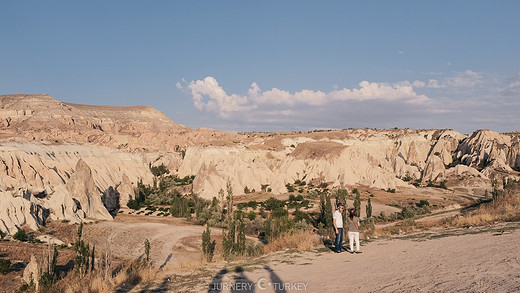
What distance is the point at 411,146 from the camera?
263ft

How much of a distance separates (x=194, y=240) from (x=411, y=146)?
64.5 meters

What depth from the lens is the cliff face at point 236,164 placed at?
36656 millimetres

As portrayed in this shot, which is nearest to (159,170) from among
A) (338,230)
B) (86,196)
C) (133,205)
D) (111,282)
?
(133,205)

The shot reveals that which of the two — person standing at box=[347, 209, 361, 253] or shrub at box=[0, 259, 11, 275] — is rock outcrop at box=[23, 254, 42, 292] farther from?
person standing at box=[347, 209, 361, 253]

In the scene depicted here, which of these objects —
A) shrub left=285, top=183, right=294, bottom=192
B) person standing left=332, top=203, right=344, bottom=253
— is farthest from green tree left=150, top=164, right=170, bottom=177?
person standing left=332, top=203, right=344, bottom=253

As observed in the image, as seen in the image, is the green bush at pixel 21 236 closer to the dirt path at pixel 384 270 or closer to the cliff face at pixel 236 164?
the cliff face at pixel 236 164

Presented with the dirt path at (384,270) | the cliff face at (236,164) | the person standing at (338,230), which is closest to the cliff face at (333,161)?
the cliff face at (236,164)

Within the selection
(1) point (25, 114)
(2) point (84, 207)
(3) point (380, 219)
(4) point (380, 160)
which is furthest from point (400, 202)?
(1) point (25, 114)

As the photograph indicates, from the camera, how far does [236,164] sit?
196 feet

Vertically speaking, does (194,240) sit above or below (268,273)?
below

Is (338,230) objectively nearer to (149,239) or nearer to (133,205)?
(149,239)

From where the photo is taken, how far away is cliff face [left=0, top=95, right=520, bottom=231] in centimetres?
3666

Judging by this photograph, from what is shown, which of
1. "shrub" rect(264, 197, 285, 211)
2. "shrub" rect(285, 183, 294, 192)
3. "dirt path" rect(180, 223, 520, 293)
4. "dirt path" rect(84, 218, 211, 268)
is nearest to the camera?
"dirt path" rect(180, 223, 520, 293)

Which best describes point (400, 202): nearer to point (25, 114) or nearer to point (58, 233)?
point (58, 233)
